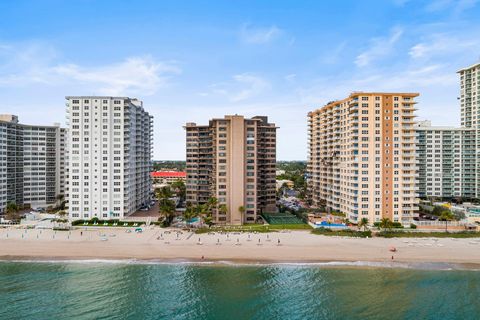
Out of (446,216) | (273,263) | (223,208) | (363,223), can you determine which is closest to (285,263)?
(273,263)

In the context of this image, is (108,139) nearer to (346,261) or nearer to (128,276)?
(128,276)

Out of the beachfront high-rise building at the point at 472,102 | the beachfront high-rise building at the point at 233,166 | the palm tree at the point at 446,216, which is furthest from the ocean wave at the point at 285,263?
the beachfront high-rise building at the point at 472,102

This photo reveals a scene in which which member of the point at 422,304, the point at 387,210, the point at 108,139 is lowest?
the point at 422,304

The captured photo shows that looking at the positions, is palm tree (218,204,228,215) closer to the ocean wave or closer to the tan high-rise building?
the ocean wave

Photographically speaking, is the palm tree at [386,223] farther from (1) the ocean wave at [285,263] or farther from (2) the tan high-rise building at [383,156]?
(1) the ocean wave at [285,263]

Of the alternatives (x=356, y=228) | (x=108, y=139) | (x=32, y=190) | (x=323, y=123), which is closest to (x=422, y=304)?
(x=356, y=228)

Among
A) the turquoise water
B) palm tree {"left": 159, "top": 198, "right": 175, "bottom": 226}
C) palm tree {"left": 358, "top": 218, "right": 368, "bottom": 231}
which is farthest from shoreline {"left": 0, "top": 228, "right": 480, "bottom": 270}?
palm tree {"left": 159, "top": 198, "right": 175, "bottom": 226}

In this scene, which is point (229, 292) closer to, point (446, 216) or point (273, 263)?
point (273, 263)
